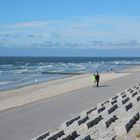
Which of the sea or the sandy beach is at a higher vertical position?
the sandy beach

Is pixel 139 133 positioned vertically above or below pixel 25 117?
above

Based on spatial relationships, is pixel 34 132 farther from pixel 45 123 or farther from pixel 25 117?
pixel 25 117

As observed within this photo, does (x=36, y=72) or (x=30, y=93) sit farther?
(x=36, y=72)

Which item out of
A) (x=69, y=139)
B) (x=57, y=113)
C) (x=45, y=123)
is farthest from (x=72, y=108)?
(x=69, y=139)

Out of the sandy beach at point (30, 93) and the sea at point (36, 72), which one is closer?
the sandy beach at point (30, 93)

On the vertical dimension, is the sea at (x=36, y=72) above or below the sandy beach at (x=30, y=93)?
below

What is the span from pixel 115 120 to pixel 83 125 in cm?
83

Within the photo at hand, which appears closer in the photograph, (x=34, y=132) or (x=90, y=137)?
(x=90, y=137)

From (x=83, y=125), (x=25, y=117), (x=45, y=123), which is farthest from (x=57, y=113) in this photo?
(x=83, y=125)

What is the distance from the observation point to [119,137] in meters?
8.95

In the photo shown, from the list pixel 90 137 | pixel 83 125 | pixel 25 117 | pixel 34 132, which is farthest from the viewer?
pixel 25 117

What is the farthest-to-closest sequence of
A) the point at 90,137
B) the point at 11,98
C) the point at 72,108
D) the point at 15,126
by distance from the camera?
the point at 11,98 < the point at 72,108 < the point at 15,126 < the point at 90,137

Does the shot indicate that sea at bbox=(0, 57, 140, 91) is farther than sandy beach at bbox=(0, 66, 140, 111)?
Yes

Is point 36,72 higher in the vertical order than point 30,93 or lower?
lower
